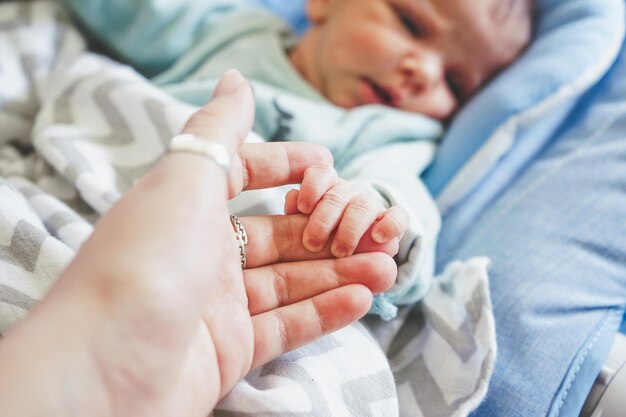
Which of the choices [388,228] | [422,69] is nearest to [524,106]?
[422,69]

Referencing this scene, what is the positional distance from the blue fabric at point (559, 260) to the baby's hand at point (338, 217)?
220mm

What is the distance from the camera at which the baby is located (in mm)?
938

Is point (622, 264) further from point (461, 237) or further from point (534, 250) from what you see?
point (461, 237)

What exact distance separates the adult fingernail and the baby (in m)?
0.31

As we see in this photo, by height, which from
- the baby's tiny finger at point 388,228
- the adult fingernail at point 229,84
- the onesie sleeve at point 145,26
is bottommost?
the onesie sleeve at point 145,26

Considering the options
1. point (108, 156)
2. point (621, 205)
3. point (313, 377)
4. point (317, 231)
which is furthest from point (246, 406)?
point (621, 205)

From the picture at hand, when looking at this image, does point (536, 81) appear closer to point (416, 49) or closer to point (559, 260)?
point (416, 49)

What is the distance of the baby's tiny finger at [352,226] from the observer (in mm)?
600

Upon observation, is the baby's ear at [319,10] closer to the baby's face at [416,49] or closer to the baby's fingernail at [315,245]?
the baby's face at [416,49]

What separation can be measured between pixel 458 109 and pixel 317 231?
0.67 metres

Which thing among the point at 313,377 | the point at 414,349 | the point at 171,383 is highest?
the point at 171,383

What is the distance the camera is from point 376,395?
60 cm

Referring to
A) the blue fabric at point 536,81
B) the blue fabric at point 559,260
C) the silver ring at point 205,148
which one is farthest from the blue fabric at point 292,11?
the silver ring at point 205,148

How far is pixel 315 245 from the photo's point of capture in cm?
62
